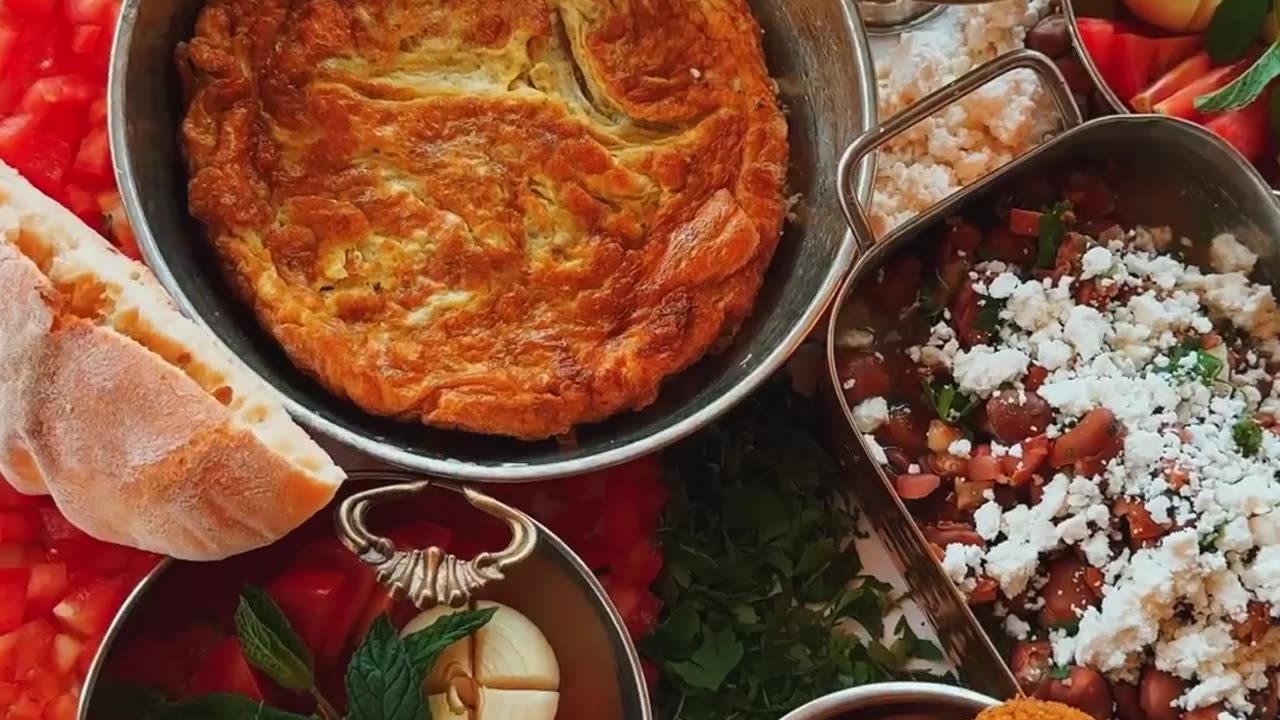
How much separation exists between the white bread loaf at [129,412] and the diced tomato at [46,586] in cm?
19

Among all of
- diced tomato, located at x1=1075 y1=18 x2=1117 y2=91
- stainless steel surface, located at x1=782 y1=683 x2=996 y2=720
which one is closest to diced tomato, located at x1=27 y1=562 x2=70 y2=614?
stainless steel surface, located at x1=782 y1=683 x2=996 y2=720

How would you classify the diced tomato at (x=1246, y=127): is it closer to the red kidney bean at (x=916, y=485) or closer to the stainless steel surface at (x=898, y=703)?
the red kidney bean at (x=916, y=485)

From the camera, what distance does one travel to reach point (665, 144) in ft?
5.57

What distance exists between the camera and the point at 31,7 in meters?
1.67

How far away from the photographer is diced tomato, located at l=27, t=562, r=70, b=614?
154 centimetres

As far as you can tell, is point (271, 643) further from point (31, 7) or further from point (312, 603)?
point (31, 7)

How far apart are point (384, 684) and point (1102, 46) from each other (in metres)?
1.25

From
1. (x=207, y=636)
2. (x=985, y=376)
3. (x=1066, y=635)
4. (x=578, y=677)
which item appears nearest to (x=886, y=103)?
(x=985, y=376)

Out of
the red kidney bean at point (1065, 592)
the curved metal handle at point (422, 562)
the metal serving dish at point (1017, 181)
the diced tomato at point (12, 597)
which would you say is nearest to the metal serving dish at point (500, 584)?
the curved metal handle at point (422, 562)

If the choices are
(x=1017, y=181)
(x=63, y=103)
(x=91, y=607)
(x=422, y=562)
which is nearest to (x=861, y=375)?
(x=1017, y=181)

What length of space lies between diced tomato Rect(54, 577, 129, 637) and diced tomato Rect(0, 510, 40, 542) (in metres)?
0.09

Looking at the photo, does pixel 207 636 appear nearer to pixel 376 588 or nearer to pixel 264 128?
pixel 376 588

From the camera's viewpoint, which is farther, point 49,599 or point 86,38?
point 86,38

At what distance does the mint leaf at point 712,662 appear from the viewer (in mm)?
1593
